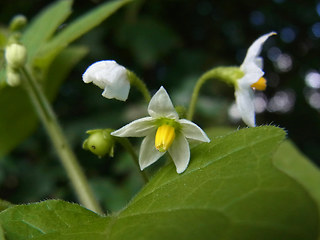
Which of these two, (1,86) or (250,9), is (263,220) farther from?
(250,9)

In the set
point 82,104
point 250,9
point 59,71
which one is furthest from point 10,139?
point 250,9

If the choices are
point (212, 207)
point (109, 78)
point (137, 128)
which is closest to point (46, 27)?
point (109, 78)

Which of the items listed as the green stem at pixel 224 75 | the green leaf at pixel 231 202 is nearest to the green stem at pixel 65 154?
the green stem at pixel 224 75

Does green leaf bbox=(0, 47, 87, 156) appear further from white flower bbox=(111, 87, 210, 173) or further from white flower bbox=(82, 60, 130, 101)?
white flower bbox=(111, 87, 210, 173)

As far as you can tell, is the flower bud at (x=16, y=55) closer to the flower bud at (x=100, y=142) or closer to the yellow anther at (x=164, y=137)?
the flower bud at (x=100, y=142)

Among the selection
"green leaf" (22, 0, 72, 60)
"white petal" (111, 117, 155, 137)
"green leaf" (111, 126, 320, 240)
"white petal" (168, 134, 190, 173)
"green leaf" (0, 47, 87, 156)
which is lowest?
"green leaf" (111, 126, 320, 240)

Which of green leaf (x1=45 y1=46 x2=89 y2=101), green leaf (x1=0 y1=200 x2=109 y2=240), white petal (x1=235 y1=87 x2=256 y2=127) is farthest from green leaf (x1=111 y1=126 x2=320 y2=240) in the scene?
green leaf (x1=45 y1=46 x2=89 y2=101)
